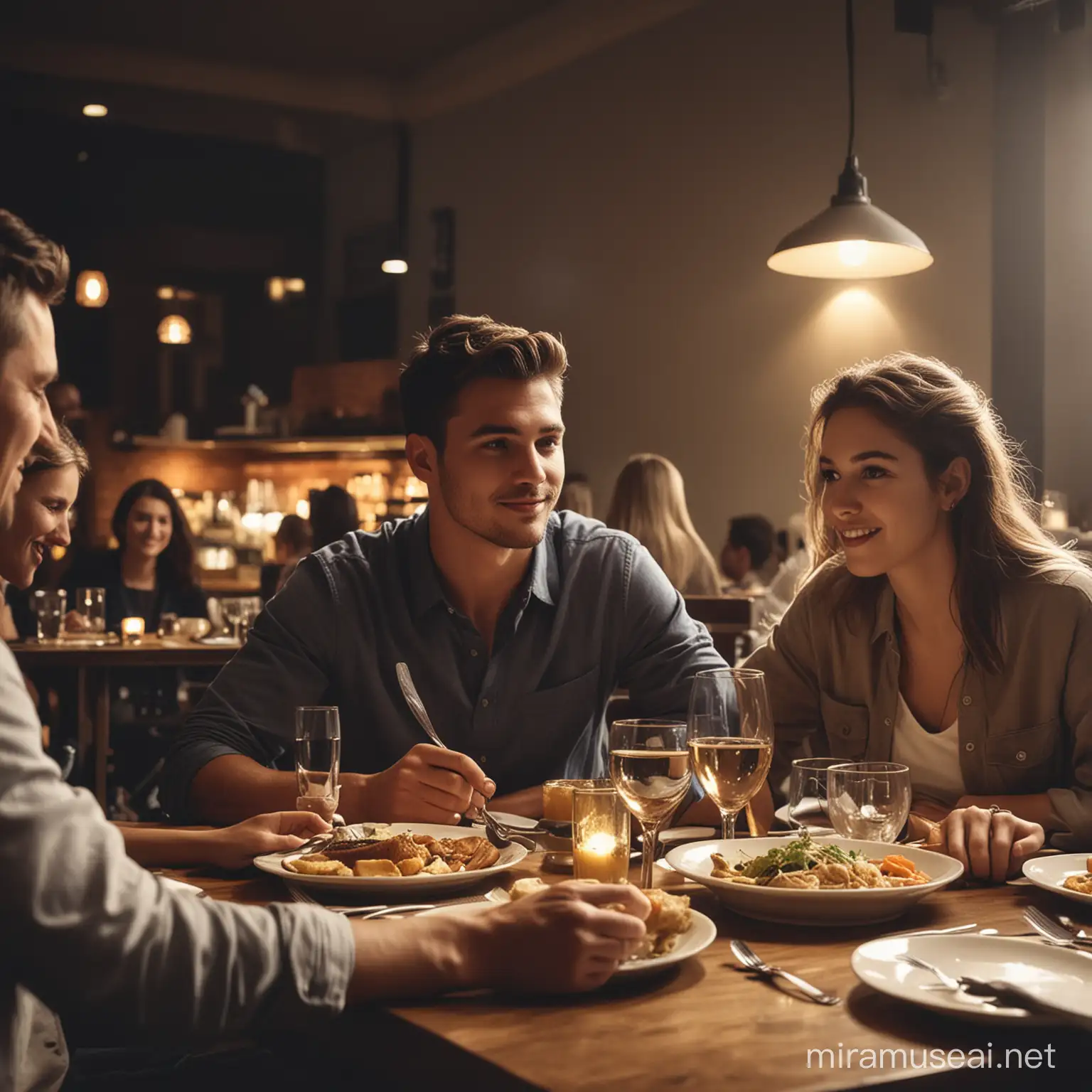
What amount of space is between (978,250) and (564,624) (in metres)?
5.01

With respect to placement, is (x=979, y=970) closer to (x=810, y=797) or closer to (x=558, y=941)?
(x=558, y=941)

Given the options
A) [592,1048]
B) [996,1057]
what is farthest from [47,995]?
[996,1057]

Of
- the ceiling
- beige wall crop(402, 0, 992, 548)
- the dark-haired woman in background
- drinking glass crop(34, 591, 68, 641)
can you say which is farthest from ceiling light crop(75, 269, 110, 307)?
drinking glass crop(34, 591, 68, 641)

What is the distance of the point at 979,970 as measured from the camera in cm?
115

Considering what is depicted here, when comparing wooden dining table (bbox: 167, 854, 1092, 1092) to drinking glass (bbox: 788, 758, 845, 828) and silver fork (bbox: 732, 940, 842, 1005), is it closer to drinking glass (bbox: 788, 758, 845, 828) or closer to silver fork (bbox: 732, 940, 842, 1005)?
silver fork (bbox: 732, 940, 842, 1005)

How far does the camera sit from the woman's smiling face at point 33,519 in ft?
11.0

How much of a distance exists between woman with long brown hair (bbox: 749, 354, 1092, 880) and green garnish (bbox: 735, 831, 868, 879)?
2.30 feet

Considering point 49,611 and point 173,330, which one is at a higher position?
point 173,330

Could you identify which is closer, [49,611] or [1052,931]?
[1052,931]

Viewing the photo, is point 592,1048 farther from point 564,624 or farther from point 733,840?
point 564,624

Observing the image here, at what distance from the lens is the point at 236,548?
32.7 feet

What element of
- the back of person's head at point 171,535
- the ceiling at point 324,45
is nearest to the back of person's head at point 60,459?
the back of person's head at point 171,535

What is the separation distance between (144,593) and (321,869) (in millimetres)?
4671

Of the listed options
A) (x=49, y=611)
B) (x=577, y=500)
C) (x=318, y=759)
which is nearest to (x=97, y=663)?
(x=49, y=611)
